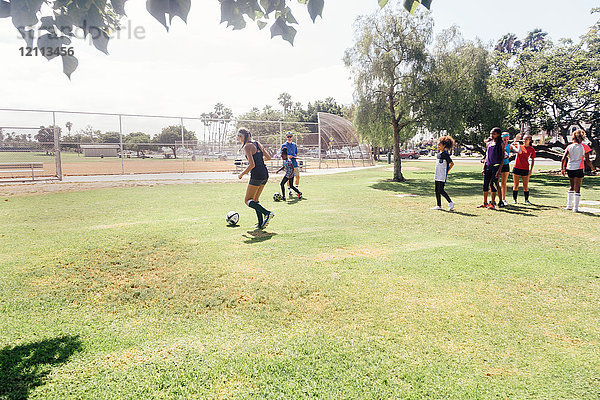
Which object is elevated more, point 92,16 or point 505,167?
point 92,16

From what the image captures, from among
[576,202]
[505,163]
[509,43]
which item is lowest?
[576,202]

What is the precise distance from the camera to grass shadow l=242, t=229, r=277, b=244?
6370 millimetres

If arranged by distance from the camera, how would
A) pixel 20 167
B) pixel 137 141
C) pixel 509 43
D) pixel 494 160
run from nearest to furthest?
pixel 494 160
pixel 20 167
pixel 137 141
pixel 509 43

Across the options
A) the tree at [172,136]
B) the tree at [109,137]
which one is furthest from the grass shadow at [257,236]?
the tree at [172,136]

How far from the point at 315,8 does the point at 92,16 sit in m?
1.55

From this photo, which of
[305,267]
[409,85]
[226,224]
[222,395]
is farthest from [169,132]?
[222,395]

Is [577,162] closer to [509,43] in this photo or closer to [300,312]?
[300,312]

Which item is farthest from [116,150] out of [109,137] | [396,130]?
[396,130]

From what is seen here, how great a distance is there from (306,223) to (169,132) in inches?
737

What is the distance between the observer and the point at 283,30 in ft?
9.46

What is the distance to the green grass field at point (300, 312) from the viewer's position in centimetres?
248

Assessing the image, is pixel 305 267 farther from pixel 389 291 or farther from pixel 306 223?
pixel 306 223

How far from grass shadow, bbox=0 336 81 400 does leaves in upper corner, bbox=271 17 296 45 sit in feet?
10.3

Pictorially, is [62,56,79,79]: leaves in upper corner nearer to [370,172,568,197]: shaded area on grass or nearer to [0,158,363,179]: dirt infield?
[370,172,568,197]: shaded area on grass
